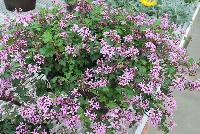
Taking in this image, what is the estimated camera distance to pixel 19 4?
4.07 metres

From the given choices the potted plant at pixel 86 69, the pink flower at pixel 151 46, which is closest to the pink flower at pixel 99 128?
the potted plant at pixel 86 69

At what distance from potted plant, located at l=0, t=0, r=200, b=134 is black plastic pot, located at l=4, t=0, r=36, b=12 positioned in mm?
1996

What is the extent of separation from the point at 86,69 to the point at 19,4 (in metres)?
2.33

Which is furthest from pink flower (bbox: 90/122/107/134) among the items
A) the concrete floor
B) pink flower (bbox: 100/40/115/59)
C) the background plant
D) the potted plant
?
the background plant

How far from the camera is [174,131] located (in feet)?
11.8

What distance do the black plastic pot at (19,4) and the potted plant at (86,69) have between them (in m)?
2.00

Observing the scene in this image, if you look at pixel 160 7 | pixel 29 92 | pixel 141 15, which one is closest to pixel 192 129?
pixel 160 7

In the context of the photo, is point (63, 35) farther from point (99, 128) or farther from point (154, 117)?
point (154, 117)

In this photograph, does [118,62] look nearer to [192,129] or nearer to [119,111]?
[119,111]

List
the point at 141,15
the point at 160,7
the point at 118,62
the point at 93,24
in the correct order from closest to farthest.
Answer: the point at 118,62, the point at 93,24, the point at 141,15, the point at 160,7

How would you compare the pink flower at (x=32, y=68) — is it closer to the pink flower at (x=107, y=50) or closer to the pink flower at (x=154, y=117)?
the pink flower at (x=107, y=50)

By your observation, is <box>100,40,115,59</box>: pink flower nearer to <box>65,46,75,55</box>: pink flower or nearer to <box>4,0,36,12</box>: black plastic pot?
<box>65,46,75,55</box>: pink flower

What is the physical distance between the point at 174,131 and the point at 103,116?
1.87m

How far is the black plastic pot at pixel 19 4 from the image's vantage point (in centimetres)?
402
